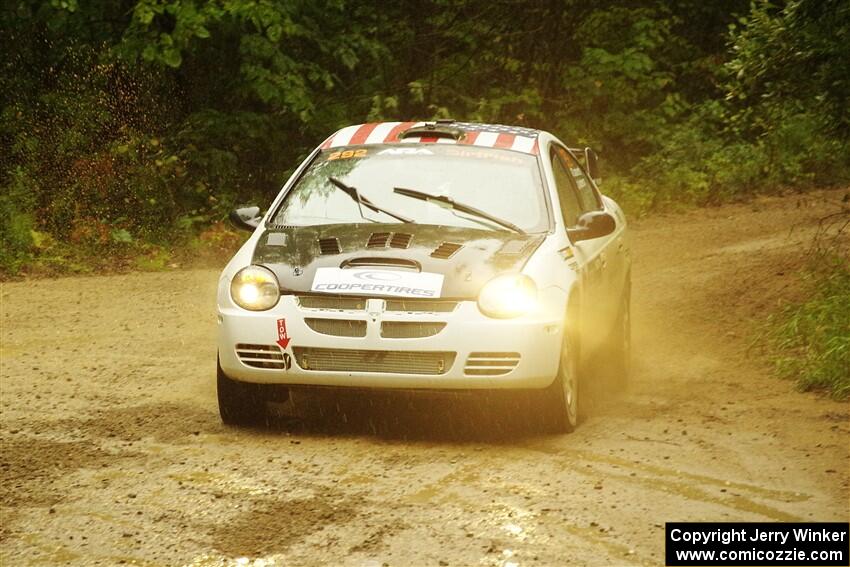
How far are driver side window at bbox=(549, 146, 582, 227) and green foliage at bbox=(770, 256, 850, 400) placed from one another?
1868mm

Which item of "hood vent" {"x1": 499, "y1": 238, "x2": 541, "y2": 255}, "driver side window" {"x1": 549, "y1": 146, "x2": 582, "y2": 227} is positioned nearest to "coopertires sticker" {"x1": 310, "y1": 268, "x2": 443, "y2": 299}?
"hood vent" {"x1": 499, "y1": 238, "x2": 541, "y2": 255}

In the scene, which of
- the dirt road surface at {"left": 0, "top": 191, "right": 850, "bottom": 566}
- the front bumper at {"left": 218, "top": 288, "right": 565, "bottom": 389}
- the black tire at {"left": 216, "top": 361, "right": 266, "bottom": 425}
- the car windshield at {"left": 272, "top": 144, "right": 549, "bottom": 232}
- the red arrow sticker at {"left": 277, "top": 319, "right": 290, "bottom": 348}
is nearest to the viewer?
the dirt road surface at {"left": 0, "top": 191, "right": 850, "bottom": 566}

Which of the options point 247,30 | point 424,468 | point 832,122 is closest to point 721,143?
point 247,30

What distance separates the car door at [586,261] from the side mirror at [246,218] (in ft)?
5.83

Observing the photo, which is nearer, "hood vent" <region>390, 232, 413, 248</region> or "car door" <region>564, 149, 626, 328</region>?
"hood vent" <region>390, 232, 413, 248</region>

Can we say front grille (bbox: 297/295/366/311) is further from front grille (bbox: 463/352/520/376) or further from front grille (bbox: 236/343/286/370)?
front grille (bbox: 463/352/520/376)

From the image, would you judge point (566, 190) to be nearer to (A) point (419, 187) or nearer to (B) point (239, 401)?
(A) point (419, 187)

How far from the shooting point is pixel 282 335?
711 centimetres

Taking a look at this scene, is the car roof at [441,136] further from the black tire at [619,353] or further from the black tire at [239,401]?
the black tire at [239,401]

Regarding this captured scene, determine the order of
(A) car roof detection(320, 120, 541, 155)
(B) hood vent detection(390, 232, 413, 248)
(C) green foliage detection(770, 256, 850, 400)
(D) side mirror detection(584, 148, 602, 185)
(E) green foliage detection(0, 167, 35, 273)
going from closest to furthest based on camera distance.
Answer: (B) hood vent detection(390, 232, 413, 248) < (A) car roof detection(320, 120, 541, 155) < (C) green foliage detection(770, 256, 850, 400) < (D) side mirror detection(584, 148, 602, 185) < (E) green foliage detection(0, 167, 35, 273)

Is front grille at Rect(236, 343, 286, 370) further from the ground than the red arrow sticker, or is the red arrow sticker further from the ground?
the red arrow sticker

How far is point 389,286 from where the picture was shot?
23.1 feet

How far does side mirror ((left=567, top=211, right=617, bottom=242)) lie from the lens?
799cm

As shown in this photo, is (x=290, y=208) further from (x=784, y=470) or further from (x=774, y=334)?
(x=774, y=334)
